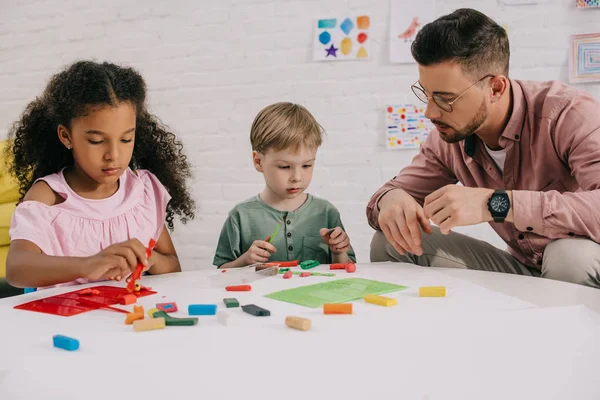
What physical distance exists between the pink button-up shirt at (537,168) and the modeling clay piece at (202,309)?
77 cm

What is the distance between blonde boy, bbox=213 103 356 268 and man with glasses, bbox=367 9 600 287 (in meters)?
0.24

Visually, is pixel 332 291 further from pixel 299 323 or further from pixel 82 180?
pixel 82 180

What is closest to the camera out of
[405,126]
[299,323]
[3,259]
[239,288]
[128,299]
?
[299,323]

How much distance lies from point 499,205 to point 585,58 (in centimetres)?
170

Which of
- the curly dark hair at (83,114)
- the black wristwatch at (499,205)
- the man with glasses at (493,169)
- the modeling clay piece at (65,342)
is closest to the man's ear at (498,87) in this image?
the man with glasses at (493,169)

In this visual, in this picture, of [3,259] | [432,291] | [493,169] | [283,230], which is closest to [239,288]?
[432,291]

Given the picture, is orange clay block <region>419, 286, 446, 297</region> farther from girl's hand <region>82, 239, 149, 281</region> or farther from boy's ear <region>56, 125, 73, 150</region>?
boy's ear <region>56, 125, 73, 150</region>

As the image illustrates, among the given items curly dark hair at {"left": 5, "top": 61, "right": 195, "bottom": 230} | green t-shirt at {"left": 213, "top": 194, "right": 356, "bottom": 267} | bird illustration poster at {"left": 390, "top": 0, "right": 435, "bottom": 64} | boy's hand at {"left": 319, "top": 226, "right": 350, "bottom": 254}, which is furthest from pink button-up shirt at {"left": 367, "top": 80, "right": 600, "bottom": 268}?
bird illustration poster at {"left": 390, "top": 0, "right": 435, "bottom": 64}

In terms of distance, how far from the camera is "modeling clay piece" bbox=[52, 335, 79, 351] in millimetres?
786

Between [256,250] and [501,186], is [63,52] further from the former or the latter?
[501,186]

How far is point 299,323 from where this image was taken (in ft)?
2.85

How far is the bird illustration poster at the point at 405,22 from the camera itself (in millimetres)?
2865

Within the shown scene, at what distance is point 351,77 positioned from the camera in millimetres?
2975

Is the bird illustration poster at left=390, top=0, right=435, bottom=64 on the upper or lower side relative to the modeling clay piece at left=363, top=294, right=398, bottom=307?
upper
